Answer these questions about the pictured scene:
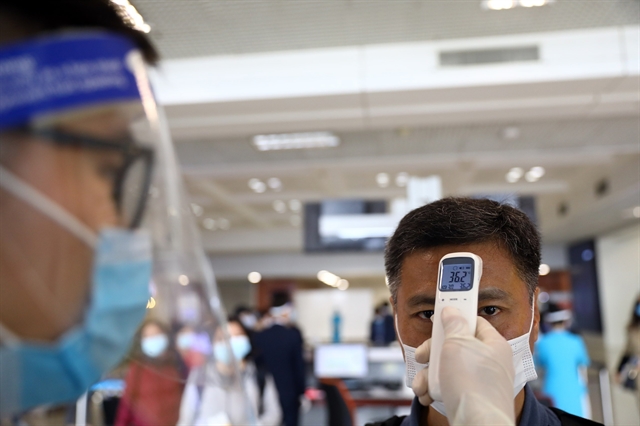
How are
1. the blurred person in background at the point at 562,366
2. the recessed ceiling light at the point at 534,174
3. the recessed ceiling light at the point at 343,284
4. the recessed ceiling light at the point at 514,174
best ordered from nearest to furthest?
the blurred person in background at the point at 562,366 < the recessed ceiling light at the point at 514,174 < the recessed ceiling light at the point at 534,174 < the recessed ceiling light at the point at 343,284

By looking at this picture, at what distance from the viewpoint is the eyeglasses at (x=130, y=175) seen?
0.64 metres

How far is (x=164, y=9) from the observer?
1.29 metres

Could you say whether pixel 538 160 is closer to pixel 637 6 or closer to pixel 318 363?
pixel 318 363

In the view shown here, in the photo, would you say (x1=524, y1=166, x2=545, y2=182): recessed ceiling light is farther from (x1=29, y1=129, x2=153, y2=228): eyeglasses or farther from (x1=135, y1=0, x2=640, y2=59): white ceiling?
(x1=29, y1=129, x2=153, y2=228): eyeglasses

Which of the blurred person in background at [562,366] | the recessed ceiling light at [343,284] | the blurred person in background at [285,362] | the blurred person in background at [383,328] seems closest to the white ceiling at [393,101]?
the blurred person in background at [562,366]

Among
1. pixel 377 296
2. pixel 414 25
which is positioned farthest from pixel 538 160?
pixel 377 296

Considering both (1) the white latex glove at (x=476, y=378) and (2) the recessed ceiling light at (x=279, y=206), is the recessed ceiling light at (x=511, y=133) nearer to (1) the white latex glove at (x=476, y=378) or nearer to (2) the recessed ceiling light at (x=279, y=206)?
(2) the recessed ceiling light at (x=279, y=206)

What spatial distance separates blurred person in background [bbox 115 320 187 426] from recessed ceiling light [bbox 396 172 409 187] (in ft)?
23.4

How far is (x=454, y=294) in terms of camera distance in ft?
3.03

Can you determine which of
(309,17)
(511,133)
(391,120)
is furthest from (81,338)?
(511,133)

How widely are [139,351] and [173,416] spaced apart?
0.11 meters

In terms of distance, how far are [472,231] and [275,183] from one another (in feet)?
24.7

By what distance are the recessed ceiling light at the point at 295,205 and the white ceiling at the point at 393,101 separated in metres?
0.38

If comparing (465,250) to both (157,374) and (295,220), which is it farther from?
(295,220)
